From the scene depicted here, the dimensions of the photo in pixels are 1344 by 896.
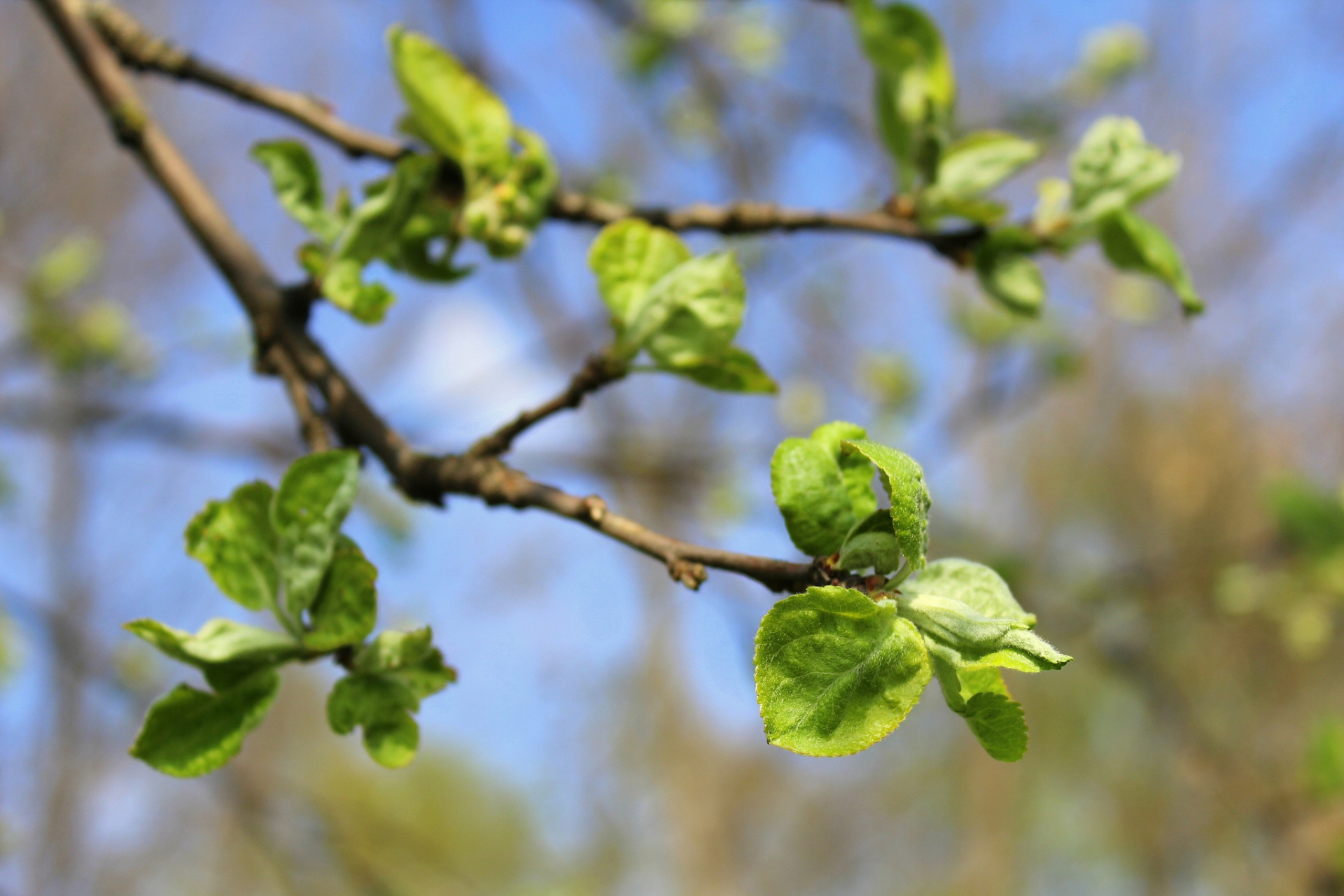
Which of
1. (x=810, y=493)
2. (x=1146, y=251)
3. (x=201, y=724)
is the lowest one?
(x=201, y=724)

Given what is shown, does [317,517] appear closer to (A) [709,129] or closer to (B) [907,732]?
(A) [709,129]

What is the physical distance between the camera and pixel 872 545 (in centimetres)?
41

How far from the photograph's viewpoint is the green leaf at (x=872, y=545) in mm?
412

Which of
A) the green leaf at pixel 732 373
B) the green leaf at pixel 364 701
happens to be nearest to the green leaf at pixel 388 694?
the green leaf at pixel 364 701

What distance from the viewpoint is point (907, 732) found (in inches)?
379

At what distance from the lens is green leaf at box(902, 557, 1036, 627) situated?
1.35 feet

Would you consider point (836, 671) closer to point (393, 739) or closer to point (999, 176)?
point (393, 739)

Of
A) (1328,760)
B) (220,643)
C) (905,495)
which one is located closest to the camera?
(905,495)

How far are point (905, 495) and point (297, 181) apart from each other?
0.52 meters

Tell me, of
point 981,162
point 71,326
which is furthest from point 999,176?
point 71,326

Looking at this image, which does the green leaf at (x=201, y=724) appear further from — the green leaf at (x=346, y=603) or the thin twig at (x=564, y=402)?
the thin twig at (x=564, y=402)

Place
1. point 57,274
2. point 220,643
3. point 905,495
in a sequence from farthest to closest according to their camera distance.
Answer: point 57,274 < point 220,643 < point 905,495

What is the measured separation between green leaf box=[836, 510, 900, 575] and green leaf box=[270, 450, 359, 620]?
0.27m

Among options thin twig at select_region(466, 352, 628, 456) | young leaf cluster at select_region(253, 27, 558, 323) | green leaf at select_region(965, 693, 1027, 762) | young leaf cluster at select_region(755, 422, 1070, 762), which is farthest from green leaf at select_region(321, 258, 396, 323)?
green leaf at select_region(965, 693, 1027, 762)
